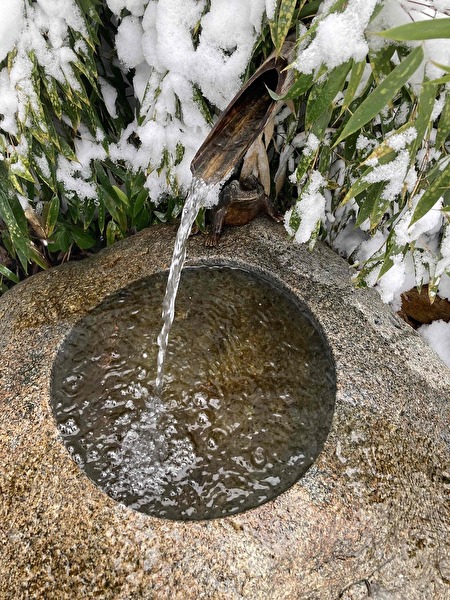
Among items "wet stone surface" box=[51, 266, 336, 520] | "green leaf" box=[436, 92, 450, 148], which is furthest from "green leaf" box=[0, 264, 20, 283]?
"green leaf" box=[436, 92, 450, 148]

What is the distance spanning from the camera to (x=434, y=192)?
4.50ft

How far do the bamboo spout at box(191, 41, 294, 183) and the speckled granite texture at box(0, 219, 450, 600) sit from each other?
1.92 feet

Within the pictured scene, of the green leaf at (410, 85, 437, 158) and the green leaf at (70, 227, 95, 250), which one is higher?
the green leaf at (410, 85, 437, 158)

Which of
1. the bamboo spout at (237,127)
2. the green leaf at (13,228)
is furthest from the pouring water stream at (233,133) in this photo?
the green leaf at (13,228)

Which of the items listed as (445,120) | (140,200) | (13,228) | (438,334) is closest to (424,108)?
(445,120)

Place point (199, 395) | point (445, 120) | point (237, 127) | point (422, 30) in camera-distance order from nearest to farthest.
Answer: point (422, 30)
point (445, 120)
point (237, 127)
point (199, 395)

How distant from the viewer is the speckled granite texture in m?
1.42

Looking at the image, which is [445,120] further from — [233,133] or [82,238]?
[82,238]

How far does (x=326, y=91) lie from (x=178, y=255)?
802 mm

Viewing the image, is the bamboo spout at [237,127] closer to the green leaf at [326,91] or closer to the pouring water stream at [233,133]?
the pouring water stream at [233,133]

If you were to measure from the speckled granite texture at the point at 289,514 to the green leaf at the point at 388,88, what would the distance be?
81 cm

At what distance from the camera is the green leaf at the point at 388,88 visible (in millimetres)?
1098

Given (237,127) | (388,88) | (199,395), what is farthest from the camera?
(199,395)

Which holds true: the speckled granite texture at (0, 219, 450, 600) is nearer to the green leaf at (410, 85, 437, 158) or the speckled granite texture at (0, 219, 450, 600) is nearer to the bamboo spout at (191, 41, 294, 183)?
the bamboo spout at (191, 41, 294, 183)
